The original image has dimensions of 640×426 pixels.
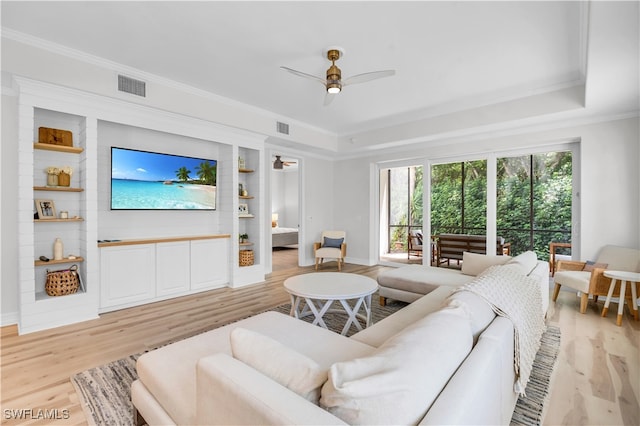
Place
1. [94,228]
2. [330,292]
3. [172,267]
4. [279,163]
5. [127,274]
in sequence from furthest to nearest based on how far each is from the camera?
[279,163], [172,267], [127,274], [94,228], [330,292]

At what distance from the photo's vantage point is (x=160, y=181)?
4.23 m

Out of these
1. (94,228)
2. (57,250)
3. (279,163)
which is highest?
(279,163)

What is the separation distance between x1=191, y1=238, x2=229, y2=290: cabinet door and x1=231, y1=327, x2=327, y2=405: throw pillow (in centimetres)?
348

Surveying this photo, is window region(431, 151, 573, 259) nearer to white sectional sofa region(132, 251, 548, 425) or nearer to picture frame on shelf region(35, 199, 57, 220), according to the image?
white sectional sofa region(132, 251, 548, 425)

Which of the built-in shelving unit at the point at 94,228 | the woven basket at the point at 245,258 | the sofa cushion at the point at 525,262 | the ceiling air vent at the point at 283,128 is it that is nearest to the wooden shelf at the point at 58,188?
the built-in shelving unit at the point at 94,228

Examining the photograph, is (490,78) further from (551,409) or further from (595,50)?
(551,409)

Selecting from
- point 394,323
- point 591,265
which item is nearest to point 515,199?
point 591,265

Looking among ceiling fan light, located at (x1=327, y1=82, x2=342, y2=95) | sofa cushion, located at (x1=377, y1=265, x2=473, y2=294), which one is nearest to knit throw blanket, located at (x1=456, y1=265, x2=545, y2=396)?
sofa cushion, located at (x1=377, y1=265, x2=473, y2=294)

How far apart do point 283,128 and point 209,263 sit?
2612 millimetres

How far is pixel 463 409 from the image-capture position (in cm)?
92

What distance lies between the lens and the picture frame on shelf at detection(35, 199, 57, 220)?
3.24m

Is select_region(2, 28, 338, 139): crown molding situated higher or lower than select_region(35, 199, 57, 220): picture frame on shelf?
higher

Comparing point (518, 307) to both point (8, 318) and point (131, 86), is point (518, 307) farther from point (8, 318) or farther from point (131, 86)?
point (8, 318)

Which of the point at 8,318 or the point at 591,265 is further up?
the point at 591,265
